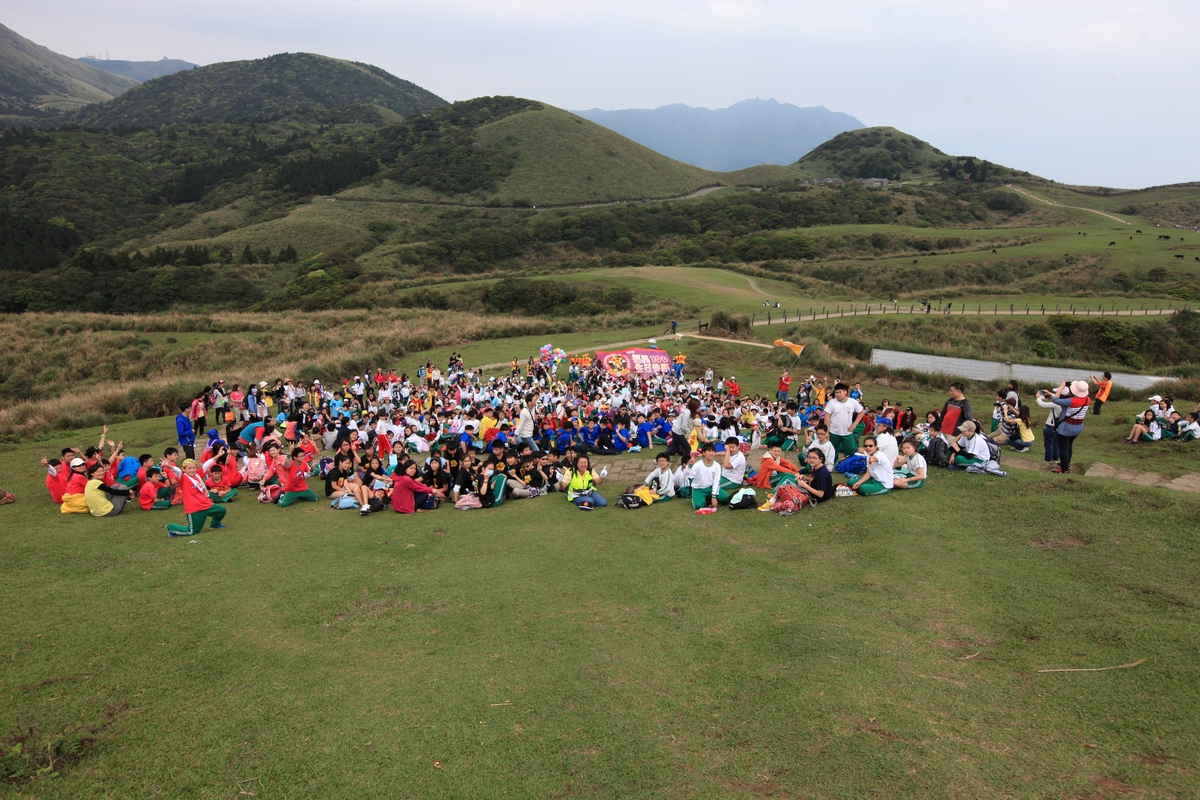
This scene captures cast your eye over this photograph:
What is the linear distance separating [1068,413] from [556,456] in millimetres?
8747

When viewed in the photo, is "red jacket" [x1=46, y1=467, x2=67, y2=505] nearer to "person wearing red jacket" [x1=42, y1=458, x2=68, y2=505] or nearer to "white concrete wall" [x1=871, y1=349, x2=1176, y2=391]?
"person wearing red jacket" [x1=42, y1=458, x2=68, y2=505]

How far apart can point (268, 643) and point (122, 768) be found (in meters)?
1.76

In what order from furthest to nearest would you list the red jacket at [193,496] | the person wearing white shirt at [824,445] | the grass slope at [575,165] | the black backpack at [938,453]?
1. the grass slope at [575,165]
2. the black backpack at [938,453]
3. the person wearing white shirt at [824,445]
4. the red jacket at [193,496]

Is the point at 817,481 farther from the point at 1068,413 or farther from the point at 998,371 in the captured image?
the point at 998,371

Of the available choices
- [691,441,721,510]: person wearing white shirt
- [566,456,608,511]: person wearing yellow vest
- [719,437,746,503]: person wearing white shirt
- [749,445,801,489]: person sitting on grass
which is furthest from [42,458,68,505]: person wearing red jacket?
[749,445,801,489]: person sitting on grass

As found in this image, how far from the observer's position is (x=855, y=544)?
825 centimetres

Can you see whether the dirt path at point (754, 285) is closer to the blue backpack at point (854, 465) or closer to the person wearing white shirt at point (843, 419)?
the person wearing white shirt at point (843, 419)

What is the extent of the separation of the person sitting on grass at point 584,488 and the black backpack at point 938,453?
18.8ft

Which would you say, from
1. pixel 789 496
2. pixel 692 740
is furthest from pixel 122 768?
pixel 789 496

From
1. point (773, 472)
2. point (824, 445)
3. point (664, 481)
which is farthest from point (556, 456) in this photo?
point (824, 445)

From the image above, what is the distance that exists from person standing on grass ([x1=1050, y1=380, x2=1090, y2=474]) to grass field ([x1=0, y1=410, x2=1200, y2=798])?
187 cm

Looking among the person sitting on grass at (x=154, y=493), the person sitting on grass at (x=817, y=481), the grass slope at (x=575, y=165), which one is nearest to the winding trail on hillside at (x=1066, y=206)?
the grass slope at (x=575, y=165)

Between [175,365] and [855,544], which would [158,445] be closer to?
[175,365]

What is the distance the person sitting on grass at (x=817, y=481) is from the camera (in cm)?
977
